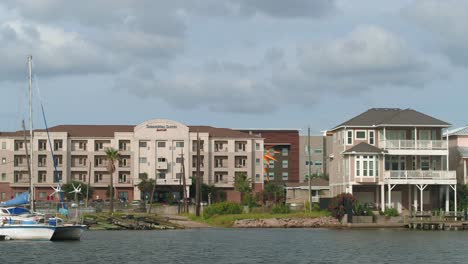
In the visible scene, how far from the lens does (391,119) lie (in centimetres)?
10788

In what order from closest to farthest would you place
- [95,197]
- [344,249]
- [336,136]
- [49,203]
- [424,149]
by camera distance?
[344,249]
[424,149]
[336,136]
[49,203]
[95,197]

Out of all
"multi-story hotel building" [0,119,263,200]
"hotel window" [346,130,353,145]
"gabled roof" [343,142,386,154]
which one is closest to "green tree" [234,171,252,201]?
"multi-story hotel building" [0,119,263,200]

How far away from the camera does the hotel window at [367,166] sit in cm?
A: 10512

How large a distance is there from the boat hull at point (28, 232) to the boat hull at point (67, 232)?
0.59 m

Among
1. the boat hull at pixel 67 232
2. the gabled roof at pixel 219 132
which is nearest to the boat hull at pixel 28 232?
the boat hull at pixel 67 232

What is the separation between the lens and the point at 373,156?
105 metres

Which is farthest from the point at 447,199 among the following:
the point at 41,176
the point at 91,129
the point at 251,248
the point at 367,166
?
the point at 41,176

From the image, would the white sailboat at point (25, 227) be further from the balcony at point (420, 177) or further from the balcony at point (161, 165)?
the balcony at point (161, 165)

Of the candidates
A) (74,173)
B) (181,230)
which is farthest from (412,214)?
(74,173)

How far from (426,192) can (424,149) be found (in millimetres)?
5937

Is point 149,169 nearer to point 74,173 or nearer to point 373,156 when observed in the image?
point 74,173

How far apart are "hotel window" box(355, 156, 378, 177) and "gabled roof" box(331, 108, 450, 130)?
4.64 meters

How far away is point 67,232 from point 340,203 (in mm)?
34314

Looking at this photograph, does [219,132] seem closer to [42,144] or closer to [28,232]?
[42,144]
